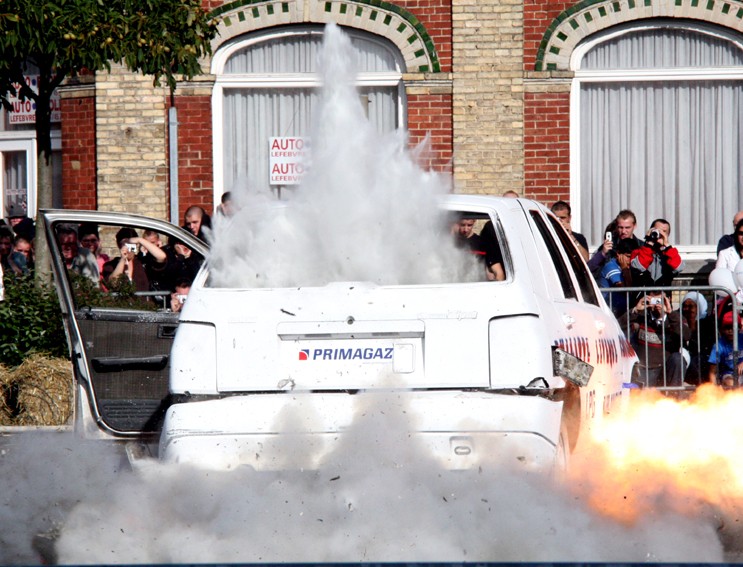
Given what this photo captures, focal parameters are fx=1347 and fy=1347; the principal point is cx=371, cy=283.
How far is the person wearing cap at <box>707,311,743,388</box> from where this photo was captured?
11422mm

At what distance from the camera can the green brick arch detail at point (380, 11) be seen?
51.3 ft

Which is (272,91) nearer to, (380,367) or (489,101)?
(489,101)

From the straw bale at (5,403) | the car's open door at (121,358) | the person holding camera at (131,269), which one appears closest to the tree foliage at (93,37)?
the person holding camera at (131,269)

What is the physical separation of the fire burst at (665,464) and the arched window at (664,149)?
7764 mm

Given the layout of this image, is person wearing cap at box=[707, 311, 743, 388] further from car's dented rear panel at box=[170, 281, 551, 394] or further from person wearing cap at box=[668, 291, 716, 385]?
car's dented rear panel at box=[170, 281, 551, 394]

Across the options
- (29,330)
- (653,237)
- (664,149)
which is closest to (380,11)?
(664,149)

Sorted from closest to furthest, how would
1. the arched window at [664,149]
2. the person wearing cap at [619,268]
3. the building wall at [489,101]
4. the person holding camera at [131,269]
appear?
the person holding camera at [131,269] < the person wearing cap at [619,268] < the building wall at [489,101] < the arched window at [664,149]

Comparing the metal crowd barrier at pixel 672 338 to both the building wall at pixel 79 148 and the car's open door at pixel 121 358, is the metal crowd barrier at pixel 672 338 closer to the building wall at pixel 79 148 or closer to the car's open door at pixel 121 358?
the car's open door at pixel 121 358

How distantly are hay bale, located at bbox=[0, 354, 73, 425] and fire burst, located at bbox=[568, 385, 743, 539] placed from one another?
4.39 m

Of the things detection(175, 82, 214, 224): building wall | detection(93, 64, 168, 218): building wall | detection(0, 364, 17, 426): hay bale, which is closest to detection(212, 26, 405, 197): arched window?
detection(175, 82, 214, 224): building wall

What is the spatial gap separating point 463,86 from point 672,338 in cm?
489

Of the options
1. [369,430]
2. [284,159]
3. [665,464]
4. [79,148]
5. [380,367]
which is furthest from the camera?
[284,159]

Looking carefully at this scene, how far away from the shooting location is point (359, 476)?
5809 mm

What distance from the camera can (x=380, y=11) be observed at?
618 inches
